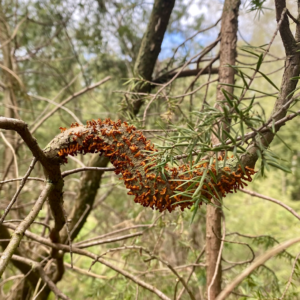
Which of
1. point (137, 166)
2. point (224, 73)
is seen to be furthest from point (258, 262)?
point (224, 73)

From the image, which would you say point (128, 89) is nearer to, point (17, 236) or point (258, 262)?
point (17, 236)

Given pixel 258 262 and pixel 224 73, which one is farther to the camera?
pixel 224 73

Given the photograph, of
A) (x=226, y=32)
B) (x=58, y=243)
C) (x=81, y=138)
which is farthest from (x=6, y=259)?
(x=226, y=32)

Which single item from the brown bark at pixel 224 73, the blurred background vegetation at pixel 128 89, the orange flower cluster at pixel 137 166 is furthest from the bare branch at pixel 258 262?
the brown bark at pixel 224 73

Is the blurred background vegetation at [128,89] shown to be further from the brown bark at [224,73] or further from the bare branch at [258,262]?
the bare branch at [258,262]

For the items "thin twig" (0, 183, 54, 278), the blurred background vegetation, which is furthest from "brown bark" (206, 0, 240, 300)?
"thin twig" (0, 183, 54, 278)

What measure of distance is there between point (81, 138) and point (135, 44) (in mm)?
1383

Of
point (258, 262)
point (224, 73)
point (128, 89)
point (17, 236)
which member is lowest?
point (17, 236)

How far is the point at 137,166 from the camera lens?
61 cm

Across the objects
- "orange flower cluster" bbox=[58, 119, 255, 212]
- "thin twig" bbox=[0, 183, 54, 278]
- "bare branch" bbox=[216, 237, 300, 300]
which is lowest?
"thin twig" bbox=[0, 183, 54, 278]

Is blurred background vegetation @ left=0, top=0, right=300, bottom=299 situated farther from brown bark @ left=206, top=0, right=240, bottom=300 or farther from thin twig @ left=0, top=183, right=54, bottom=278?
thin twig @ left=0, top=183, right=54, bottom=278

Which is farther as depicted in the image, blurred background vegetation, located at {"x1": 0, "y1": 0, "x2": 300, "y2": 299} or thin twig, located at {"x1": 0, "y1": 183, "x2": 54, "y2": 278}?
blurred background vegetation, located at {"x1": 0, "y1": 0, "x2": 300, "y2": 299}

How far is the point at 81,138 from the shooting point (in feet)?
2.05

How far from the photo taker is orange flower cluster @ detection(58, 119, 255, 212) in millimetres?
579
